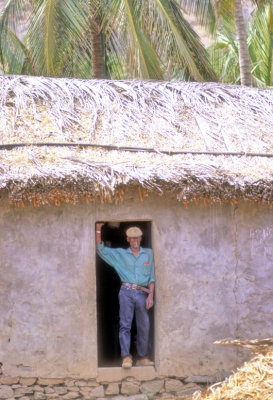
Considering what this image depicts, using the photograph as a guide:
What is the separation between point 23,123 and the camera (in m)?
8.27

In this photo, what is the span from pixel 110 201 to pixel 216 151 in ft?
5.05

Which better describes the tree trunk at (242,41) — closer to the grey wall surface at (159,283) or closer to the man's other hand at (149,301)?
the grey wall surface at (159,283)

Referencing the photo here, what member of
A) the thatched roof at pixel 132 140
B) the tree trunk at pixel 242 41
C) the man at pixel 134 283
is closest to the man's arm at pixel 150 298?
the man at pixel 134 283

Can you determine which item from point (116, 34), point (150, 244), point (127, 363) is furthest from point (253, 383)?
point (116, 34)

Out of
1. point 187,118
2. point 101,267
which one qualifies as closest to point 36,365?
point 101,267

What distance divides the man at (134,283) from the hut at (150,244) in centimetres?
13

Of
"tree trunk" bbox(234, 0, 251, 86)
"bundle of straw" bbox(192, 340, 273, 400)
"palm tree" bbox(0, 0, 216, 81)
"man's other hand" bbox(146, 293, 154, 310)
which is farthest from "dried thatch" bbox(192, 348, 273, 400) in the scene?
"tree trunk" bbox(234, 0, 251, 86)

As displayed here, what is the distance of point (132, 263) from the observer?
759cm

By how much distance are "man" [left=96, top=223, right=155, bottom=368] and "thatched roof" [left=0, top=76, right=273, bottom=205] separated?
26.0 inches

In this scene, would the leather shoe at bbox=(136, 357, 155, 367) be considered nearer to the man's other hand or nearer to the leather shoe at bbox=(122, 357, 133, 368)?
the leather shoe at bbox=(122, 357, 133, 368)

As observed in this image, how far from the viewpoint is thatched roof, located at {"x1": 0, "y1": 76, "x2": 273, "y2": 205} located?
7.05 metres

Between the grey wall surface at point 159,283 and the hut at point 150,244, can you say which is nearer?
the hut at point 150,244

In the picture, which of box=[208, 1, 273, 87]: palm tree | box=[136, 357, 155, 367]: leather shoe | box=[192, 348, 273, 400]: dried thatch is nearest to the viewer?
box=[192, 348, 273, 400]: dried thatch

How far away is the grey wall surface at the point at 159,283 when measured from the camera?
729cm
